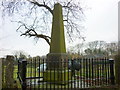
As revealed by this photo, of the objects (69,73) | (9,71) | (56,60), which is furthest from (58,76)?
(9,71)

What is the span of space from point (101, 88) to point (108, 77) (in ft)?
3.66

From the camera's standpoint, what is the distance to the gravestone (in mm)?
8719

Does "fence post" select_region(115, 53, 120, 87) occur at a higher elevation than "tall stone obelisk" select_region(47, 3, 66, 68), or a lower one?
lower

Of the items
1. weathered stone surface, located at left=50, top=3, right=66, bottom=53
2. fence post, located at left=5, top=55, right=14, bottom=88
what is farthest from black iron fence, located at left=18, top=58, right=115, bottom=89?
weathered stone surface, located at left=50, top=3, right=66, bottom=53

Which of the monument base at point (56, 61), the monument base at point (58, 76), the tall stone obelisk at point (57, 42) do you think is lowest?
the monument base at point (58, 76)

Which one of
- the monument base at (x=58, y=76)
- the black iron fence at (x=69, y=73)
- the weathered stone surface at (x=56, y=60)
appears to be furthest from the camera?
the weathered stone surface at (x=56, y=60)

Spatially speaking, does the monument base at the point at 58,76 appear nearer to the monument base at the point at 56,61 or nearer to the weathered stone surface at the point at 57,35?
the monument base at the point at 56,61

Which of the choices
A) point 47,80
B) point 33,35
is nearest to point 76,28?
point 33,35

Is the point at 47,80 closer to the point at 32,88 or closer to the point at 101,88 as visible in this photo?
the point at 32,88

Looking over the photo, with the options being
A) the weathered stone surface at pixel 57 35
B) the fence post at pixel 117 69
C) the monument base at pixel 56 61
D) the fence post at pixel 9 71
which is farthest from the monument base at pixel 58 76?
the fence post at pixel 117 69

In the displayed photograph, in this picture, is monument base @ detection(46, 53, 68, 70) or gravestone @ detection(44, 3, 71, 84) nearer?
gravestone @ detection(44, 3, 71, 84)

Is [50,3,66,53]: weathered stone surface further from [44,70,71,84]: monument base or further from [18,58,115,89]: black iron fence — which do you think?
[44,70,71,84]: monument base

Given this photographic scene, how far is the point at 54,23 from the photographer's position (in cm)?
955

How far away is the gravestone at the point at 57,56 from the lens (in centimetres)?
872
